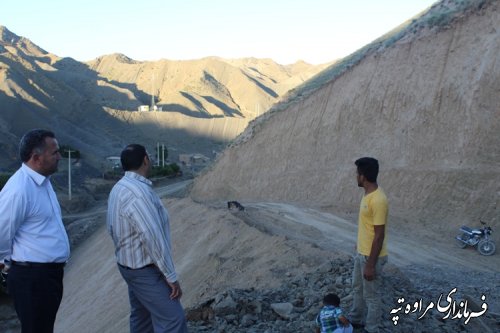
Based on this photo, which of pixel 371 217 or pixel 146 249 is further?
pixel 371 217

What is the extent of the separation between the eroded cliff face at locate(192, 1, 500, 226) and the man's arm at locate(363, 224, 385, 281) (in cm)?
A: 1203

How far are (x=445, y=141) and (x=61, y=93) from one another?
58.7 m

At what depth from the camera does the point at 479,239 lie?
1438 centimetres

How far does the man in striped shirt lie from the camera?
4.05 metres

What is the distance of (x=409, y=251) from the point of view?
526 inches

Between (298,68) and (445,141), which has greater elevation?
(298,68)

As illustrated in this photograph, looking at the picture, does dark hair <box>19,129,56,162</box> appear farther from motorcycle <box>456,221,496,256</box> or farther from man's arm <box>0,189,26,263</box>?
motorcycle <box>456,221,496,256</box>

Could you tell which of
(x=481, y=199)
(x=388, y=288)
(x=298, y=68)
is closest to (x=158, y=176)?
(x=481, y=199)

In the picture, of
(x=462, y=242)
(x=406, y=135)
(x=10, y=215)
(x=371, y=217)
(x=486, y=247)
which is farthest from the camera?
(x=406, y=135)

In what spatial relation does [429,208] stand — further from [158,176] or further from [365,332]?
[158,176]

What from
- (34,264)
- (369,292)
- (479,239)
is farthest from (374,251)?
(479,239)

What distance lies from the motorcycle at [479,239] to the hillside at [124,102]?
20.6 metres

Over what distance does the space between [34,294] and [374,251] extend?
9.57 feet

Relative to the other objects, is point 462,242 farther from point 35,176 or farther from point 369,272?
point 35,176
